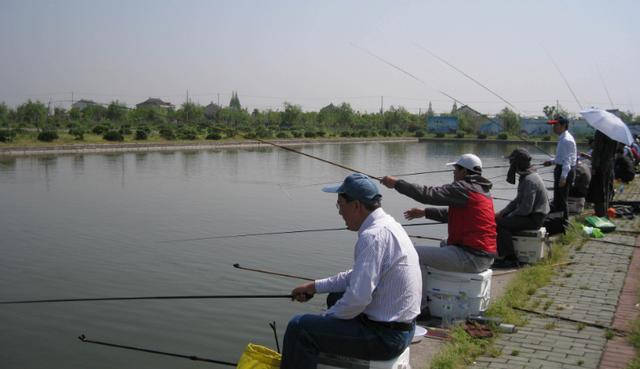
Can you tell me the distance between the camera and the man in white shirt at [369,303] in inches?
127

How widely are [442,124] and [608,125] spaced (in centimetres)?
7996

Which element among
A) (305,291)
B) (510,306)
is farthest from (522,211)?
(305,291)

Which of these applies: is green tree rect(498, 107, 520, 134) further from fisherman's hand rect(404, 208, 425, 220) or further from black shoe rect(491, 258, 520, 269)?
fisherman's hand rect(404, 208, 425, 220)

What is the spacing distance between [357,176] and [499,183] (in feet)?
61.5

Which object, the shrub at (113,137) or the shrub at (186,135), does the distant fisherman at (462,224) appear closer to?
the shrub at (113,137)

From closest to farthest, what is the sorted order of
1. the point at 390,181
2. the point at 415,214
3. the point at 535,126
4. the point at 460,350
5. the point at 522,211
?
the point at 460,350 < the point at 390,181 < the point at 415,214 < the point at 522,211 < the point at 535,126

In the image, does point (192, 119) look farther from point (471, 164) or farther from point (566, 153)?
point (471, 164)

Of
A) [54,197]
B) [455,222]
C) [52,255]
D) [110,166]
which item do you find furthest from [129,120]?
[455,222]

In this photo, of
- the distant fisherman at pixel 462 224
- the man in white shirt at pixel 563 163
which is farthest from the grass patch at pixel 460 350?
the man in white shirt at pixel 563 163

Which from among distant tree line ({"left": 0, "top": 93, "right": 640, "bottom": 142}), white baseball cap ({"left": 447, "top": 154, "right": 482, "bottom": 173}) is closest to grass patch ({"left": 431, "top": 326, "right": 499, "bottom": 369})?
white baseball cap ({"left": 447, "top": 154, "right": 482, "bottom": 173})

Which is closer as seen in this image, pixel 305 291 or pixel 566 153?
pixel 305 291

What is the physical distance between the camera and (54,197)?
1698 cm

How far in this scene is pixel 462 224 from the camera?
17.1 ft

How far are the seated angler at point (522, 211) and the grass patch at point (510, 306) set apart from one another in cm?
32
